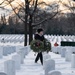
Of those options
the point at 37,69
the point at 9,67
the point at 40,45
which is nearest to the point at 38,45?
the point at 40,45

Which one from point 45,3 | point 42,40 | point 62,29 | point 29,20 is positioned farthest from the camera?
point 62,29

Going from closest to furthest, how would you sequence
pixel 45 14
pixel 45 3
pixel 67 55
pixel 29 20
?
1. pixel 67 55
2. pixel 29 20
3. pixel 45 3
4. pixel 45 14

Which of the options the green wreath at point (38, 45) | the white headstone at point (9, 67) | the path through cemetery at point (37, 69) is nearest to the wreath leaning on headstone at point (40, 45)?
the green wreath at point (38, 45)

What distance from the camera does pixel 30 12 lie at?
112 feet

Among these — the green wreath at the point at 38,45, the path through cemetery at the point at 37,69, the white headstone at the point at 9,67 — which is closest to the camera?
the white headstone at the point at 9,67

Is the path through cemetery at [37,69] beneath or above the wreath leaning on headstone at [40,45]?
beneath

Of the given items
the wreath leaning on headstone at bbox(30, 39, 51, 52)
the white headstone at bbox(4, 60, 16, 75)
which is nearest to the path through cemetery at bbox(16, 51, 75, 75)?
the wreath leaning on headstone at bbox(30, 39, 51, 52)

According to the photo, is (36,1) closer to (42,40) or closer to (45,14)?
(45,14)

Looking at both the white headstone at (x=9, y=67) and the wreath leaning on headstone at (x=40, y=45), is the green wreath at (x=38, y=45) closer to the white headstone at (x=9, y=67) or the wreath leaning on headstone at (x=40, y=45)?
the wreath leaning on headstone at (x=40, y=45)

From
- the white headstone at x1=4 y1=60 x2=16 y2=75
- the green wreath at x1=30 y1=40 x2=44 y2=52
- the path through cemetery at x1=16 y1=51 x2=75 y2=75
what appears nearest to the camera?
the white headstone at x1=4 y1=60 x2=16 y2=75

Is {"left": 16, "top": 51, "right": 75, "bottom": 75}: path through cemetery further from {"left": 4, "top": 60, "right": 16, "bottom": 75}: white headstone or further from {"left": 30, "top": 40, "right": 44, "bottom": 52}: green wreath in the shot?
{"left": 4, "top": 60, "right": 16, "bottom": 75}: white headstone

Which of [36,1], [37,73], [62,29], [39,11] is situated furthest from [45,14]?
[62,29]

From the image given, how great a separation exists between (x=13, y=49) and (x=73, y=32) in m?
61.2

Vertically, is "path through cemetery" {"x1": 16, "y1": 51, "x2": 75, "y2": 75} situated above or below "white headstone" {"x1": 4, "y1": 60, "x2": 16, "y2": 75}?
below
